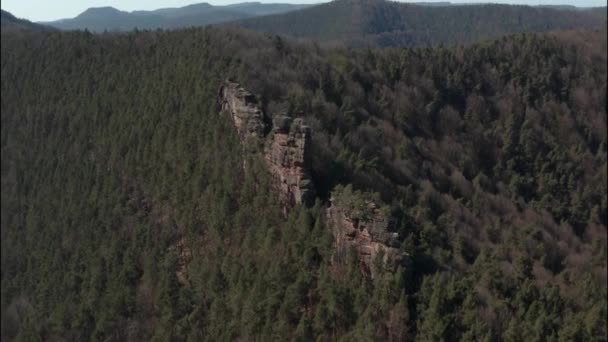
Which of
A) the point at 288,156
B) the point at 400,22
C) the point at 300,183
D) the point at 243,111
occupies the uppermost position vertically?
the point at 400,22

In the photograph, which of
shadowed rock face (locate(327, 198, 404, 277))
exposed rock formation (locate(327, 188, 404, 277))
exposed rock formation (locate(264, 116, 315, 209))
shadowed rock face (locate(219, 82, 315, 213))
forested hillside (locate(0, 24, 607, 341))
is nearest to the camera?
forested hillside (locate(0, 24, 607, 341))

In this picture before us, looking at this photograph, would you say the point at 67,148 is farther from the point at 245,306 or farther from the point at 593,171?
the point at 593,171

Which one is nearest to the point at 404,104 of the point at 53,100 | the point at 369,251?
the point at 53,100

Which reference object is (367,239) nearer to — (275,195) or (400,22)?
(275,195)

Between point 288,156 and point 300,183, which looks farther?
point 288,156

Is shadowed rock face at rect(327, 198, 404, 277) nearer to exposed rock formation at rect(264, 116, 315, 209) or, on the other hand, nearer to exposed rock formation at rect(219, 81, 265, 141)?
exposed rock formation at rect(264, 116, 315, 209)

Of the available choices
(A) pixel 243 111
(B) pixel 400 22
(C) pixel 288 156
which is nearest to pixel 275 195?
(C) pixel 288 156

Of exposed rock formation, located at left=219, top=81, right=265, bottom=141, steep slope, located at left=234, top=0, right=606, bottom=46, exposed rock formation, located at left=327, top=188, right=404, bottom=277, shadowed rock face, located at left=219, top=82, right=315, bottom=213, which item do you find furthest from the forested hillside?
steep slope, located at left=234, top=0, right=606, bottom=46

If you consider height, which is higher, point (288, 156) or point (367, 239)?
point (288, 156)
